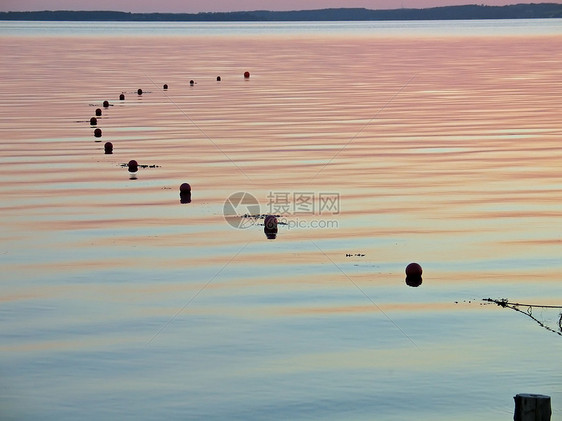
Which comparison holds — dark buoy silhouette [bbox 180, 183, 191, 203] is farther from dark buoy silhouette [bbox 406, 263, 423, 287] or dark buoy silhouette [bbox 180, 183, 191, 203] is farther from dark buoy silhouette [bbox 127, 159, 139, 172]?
dark buoy silhouette [bbox 406, 263, 423, 287]

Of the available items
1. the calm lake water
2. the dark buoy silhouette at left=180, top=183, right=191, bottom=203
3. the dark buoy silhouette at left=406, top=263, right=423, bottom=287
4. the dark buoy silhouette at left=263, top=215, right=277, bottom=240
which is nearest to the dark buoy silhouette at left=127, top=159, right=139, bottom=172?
the calm lake water

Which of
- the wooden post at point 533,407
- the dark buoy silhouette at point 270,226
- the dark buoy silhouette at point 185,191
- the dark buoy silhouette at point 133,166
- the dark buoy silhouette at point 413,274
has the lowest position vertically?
the wooden post at point 533,407

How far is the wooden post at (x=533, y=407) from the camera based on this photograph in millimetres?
8516

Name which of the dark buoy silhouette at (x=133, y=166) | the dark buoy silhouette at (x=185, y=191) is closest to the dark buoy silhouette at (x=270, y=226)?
the dark buoy silhouette at (x=185, y=191)

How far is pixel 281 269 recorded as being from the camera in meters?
15.3

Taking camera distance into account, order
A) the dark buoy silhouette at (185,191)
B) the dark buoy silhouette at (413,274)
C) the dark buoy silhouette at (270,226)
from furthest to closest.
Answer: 1. the dark buoy silhouette at (185,191)
2. the dark buoy silhouette at (270,226)
3. the dark buoy silhouette at (413,274)

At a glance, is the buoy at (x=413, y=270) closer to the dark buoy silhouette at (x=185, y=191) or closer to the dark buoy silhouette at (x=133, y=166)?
the dark buoy silhouette at (x=185, y=191)

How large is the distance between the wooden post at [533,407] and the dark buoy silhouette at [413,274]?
5764mm

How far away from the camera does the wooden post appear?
27.9 feet

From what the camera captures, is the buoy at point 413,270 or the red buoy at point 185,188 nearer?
the buoy at point 413,270

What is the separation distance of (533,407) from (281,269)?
23.1 ft

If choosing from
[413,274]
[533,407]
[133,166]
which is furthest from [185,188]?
[533,407]

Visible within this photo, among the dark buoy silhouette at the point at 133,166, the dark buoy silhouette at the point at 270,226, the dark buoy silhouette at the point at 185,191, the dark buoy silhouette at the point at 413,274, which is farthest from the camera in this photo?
the dark buoy silhouette at the point at 133,166

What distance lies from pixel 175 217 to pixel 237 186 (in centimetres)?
297
